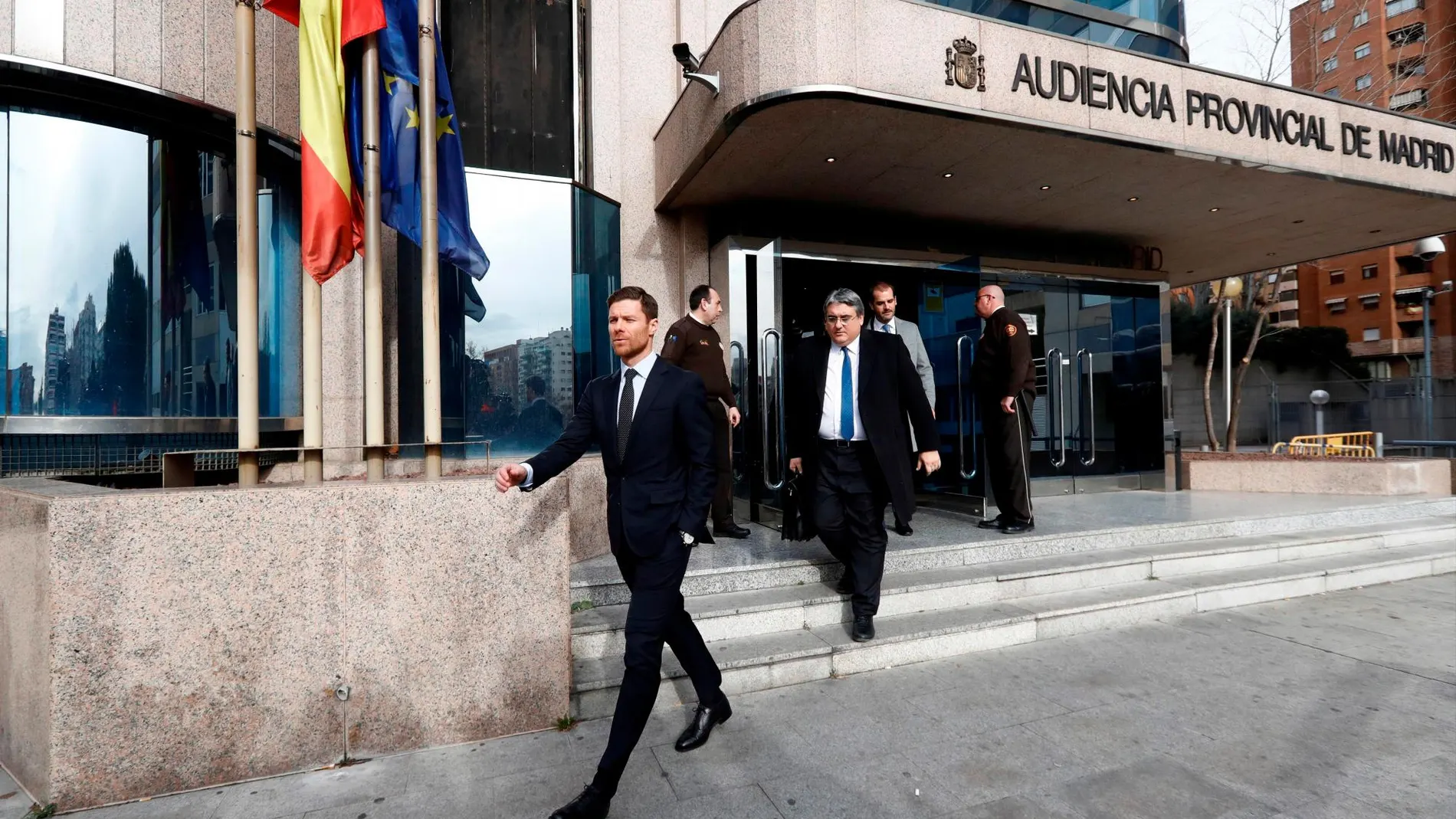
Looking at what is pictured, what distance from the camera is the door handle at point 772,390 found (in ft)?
19.4

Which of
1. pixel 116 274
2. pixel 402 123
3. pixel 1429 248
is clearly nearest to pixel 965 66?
pixel 402 123

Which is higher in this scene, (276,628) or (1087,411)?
(1087,411)

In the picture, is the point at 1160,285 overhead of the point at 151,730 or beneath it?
overhead

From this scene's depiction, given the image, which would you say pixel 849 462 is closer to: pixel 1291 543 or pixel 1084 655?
pixel 1084 655

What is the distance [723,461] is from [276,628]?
334 cm

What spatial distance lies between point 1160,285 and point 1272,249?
174cm

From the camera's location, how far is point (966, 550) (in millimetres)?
5094

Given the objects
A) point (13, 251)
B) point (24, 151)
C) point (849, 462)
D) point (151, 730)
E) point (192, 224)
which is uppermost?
point (24, 151)

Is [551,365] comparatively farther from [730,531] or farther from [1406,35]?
[1406,35]

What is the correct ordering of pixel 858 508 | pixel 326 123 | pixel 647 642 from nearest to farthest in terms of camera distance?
pixel 647 642
pixel 326 123
pixel 858 508

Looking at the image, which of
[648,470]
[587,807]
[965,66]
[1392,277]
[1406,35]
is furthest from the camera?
[1392,277]

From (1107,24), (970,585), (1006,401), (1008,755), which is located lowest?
(1008,755)

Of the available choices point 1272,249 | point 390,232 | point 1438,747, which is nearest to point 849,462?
point 1438,747

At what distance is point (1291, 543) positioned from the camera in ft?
19.8
